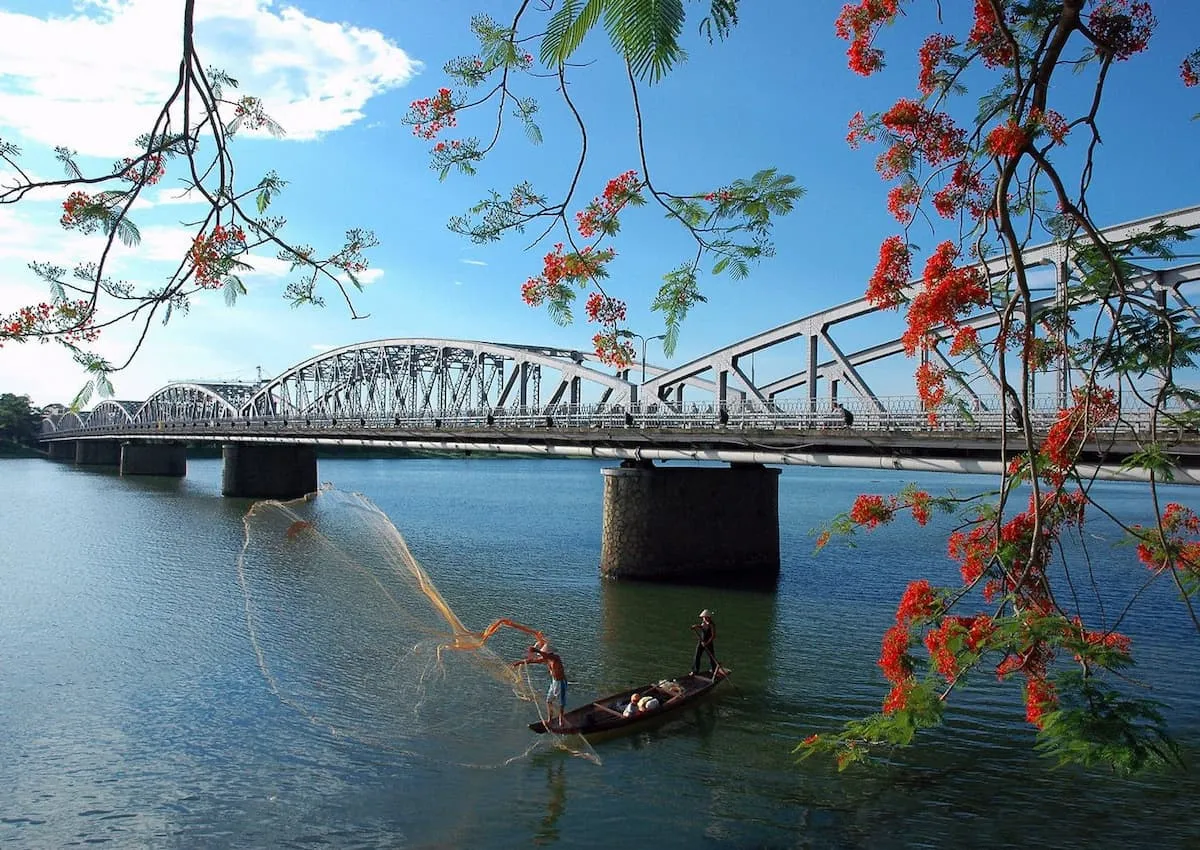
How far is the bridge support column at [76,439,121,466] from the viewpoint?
113 metres

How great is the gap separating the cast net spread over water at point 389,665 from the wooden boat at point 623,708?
10.7 inches

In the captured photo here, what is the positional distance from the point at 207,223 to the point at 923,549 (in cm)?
3622

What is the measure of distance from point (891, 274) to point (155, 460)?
98.4 m

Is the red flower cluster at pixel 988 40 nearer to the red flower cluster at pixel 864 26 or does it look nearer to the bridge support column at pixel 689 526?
the red flower cluster at pixel 864 26

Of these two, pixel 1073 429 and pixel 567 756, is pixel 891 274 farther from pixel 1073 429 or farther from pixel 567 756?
pixel 567 756

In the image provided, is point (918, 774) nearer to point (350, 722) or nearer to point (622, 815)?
point (622, 815)

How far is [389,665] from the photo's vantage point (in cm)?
1845

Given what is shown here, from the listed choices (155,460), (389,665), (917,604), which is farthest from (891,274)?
(155,460)

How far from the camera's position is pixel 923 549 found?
121 ft

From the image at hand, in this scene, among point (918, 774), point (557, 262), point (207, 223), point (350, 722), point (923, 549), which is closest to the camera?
point (207, 223)

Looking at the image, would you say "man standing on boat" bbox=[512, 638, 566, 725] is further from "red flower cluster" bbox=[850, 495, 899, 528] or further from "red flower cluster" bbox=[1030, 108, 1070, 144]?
"red flower cluster" bbox=[1030, 108, 1070, 144]

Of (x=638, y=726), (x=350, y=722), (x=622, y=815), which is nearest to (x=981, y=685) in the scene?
(x=638, y=726)

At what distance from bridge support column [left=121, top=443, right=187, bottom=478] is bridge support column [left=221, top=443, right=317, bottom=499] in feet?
94.5

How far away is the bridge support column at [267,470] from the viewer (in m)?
65.2
